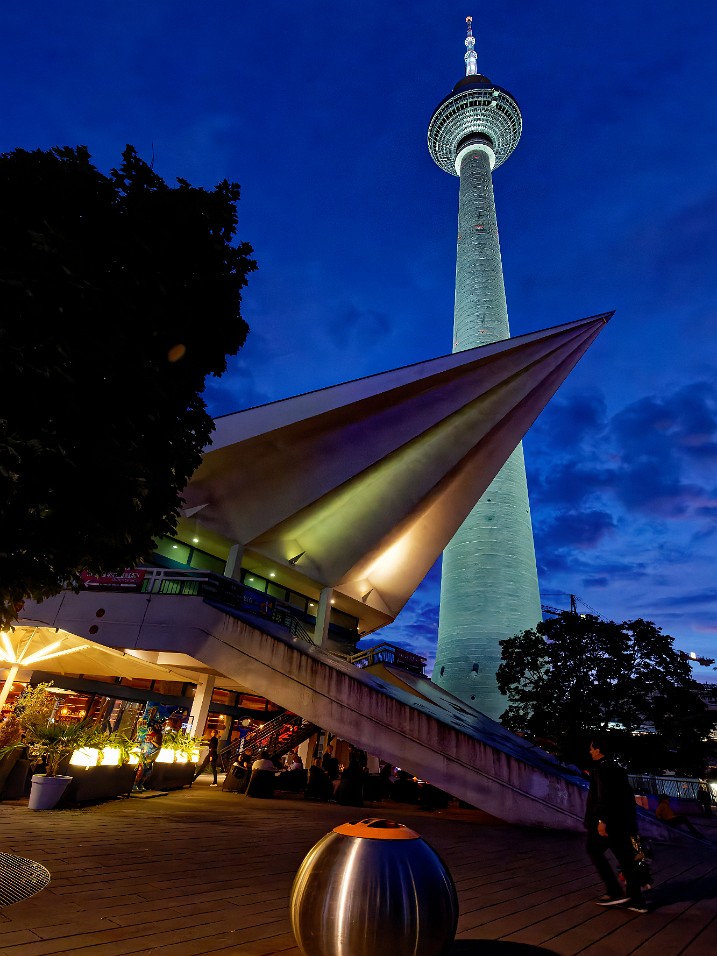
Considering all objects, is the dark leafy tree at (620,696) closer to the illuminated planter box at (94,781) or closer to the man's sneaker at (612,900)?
the man's sneaker at (612,900)

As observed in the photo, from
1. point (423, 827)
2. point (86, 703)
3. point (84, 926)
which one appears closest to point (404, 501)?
point (423, 827)

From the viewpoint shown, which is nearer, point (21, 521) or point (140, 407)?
point (21, 521)

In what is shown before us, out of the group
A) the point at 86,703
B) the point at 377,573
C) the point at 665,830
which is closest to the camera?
the point at 665,830

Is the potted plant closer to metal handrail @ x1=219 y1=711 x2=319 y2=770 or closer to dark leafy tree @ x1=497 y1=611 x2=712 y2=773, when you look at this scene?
metal handrail @ x1=219 y1=711 x2=319 y2=770

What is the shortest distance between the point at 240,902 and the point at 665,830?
33.4 feet

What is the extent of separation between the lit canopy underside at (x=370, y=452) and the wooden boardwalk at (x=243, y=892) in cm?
1382

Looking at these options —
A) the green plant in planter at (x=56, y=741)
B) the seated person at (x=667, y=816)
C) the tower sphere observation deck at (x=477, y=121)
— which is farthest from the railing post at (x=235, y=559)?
the tower sphere observation deck at (x=477, y=121)

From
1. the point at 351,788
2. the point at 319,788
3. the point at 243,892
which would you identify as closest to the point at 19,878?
the point at 243,892

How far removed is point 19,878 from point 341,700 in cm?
886

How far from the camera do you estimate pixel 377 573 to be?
2775 cm

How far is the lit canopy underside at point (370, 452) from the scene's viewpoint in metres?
20.4

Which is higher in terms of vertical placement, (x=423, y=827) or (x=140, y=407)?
(x=140, y=407)

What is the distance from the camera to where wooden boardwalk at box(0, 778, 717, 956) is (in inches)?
137

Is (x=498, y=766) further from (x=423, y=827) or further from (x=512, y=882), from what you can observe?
(x=512, y=882)
